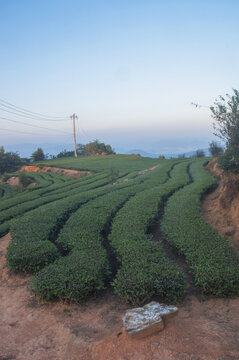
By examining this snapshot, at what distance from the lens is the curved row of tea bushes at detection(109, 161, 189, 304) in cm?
555

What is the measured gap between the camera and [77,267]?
21.4 feet

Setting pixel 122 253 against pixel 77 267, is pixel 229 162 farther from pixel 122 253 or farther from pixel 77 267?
pixel 77 267

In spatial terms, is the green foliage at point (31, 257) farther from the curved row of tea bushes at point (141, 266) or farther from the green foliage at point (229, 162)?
the green foliage at point (229, 162)

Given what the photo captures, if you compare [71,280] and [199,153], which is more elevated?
[199,153]

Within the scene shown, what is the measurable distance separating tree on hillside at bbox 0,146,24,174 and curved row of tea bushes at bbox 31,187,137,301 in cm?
4667

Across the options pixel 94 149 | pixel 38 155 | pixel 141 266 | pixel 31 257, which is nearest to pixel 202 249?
pixel 141 266

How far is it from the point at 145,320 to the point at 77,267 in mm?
2724

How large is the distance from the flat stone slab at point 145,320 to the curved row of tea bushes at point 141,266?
83 cm

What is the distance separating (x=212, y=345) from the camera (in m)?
3.95

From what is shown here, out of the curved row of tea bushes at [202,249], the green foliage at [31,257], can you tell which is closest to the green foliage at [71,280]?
the green foliage at [31,257]

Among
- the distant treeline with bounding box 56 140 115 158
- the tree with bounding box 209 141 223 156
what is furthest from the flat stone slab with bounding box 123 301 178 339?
the distant treeline with bounding box 56 140 115 158

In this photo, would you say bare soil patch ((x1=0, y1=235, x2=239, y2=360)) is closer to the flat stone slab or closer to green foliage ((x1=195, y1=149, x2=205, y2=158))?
the flat stone slab

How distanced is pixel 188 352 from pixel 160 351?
0.43 metres

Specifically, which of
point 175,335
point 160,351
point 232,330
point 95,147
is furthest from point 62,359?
point 95,147
